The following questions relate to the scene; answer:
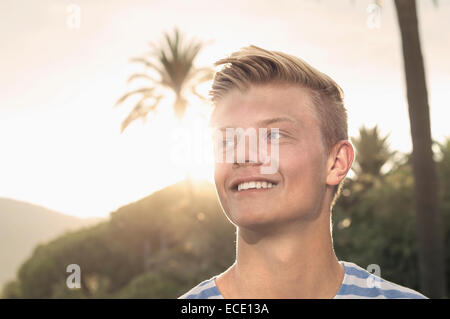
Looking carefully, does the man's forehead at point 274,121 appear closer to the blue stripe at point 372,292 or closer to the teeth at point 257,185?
the teeth at point 257,185

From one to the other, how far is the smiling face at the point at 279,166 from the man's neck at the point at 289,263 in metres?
0.10

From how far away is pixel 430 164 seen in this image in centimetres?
1031

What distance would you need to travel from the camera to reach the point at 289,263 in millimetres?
2566

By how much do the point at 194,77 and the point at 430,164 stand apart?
2728 centimetres

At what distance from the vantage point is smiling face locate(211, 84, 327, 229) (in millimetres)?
2410

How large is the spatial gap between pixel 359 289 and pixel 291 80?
1036 mm

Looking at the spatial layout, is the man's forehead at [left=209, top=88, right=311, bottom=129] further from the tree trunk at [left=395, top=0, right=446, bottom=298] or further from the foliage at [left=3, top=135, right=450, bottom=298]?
the foliage at [left=3, top=135, right=450, bottom=298]

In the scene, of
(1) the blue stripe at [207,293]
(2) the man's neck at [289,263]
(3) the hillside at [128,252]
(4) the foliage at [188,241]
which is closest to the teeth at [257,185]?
(2) the man's neck at [289,263]

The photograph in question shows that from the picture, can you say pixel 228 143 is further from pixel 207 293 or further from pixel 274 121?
pixel 207 293

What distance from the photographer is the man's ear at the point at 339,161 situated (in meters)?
2.63

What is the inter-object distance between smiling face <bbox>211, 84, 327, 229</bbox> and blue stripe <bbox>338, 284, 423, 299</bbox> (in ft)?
1.26

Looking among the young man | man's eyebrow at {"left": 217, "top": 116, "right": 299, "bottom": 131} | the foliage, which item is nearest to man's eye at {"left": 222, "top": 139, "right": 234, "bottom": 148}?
the young man

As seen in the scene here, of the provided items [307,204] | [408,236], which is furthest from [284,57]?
[408,236]
